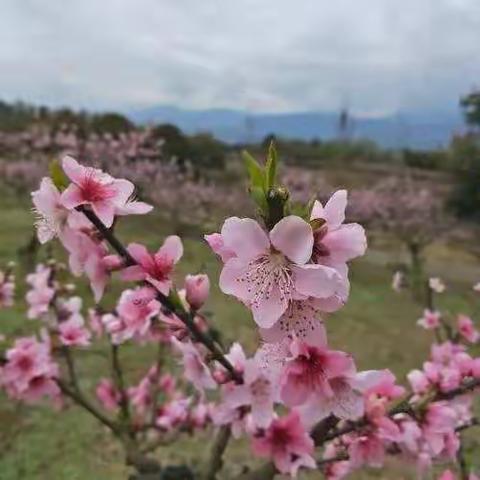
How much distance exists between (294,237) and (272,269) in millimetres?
52

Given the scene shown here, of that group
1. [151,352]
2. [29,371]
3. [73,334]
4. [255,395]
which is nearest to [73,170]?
[255,395]

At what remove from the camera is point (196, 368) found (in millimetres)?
1454

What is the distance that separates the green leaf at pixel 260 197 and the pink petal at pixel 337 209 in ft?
0.26

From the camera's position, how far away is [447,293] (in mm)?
12547

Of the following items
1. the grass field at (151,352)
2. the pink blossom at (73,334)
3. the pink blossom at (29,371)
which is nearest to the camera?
the pink blossom at (29,371)

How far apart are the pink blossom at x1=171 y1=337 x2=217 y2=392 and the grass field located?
298 millimetres

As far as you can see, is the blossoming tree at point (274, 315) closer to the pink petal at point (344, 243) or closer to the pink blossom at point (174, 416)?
the pink petal at point (344, 243)

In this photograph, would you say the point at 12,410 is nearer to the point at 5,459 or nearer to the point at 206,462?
the point at 5,459

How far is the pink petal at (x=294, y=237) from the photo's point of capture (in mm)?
801

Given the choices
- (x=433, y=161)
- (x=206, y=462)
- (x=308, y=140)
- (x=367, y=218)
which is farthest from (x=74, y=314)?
(x=308, y=140)

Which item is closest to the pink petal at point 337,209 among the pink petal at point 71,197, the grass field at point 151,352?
the pink petal at point 71,197

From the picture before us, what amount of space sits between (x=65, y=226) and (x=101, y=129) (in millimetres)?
22351

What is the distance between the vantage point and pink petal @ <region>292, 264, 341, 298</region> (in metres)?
0.80

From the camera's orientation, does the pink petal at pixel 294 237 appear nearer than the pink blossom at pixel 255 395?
Yes
